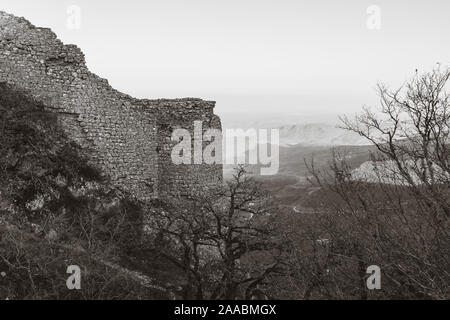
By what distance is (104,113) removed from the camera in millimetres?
15969

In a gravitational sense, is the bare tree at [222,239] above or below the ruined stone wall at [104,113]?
below

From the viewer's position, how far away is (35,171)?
14.2 m

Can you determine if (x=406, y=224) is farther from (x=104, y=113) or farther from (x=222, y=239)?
(x=104, y=113)

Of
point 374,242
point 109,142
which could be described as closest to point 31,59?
point 109,142

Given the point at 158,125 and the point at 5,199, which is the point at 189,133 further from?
the point at 5,199

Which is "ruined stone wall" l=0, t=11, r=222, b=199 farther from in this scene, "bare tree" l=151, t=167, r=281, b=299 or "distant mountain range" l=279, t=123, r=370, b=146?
"distant mountain range" l=279, t=123, r=370, b=146

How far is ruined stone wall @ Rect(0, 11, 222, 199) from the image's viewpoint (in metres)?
15.1

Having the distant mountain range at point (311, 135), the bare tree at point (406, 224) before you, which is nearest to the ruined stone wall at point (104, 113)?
the bare tree at point (406, 224)

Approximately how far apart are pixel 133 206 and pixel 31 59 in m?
5.71

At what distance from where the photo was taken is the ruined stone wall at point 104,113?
15078 mm

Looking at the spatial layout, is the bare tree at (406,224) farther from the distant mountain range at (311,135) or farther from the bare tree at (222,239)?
the distant mountain range at (311,135)

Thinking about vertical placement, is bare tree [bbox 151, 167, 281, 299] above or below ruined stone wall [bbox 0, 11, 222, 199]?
below

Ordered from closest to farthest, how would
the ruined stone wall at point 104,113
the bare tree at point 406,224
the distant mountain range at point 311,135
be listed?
the bare tree at point 406,224
the ruined stone wall at point 104,113
the distant mountain range at point 311,135

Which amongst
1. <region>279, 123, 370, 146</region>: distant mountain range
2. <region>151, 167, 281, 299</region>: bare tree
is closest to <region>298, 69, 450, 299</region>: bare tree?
<region>151, 167, 281, 299</region>: bare tree
